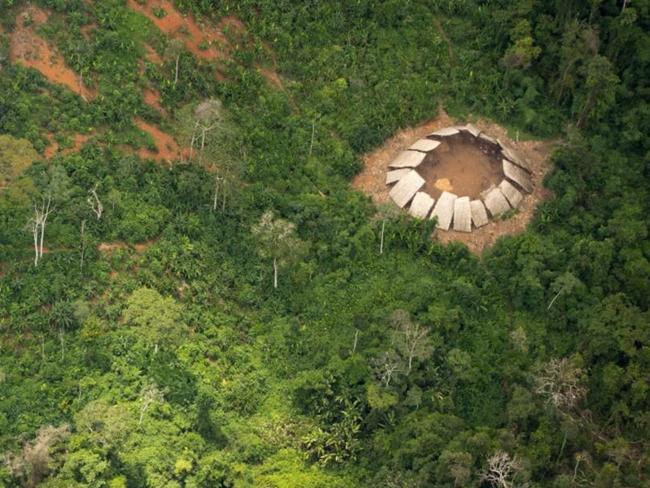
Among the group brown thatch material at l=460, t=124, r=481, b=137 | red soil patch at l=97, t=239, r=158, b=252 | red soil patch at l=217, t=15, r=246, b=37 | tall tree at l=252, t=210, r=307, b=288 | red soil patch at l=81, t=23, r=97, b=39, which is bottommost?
red soil patch at l=97, t=239, r=158, b=252

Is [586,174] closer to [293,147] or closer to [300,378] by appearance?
[293,147]

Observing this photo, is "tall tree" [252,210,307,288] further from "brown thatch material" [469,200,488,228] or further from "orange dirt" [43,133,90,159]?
"orange dirt" [43,133,90,159]

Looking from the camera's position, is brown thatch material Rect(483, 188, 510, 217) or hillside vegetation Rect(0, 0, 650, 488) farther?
brown thatch material Rect(483, 188, 510, 217)

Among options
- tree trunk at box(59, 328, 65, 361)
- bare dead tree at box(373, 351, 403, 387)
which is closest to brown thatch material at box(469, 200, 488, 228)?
bare dead tree at box(373, 351, 403, 387)

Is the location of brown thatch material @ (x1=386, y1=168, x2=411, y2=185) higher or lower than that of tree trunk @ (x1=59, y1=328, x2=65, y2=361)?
higher

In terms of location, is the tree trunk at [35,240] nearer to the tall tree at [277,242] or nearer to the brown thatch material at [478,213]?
the tall tree at [277,242]

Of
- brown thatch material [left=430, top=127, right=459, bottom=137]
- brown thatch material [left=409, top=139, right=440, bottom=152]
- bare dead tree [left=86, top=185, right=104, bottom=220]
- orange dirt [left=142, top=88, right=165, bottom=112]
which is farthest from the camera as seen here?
brown thatch material [left=430, top=127, right=459, bottom=137]
